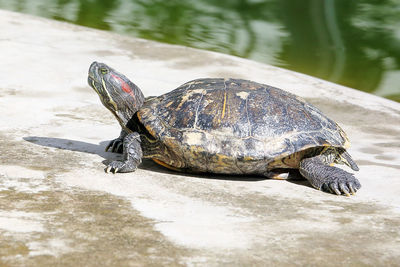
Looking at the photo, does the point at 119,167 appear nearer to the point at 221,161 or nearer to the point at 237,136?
the point at 221,161

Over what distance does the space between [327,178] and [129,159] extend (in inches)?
59.2

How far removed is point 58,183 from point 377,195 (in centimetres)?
233

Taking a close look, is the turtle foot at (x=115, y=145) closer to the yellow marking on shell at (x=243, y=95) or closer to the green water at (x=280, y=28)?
the yellow marking on shell at (x=243, y=95)

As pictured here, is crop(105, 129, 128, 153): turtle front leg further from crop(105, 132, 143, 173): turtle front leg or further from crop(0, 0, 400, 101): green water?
crop(0, 0, 400, 101): green water

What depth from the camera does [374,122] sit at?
7062 mm

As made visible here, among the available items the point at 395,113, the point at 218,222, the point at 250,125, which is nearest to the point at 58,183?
the point at 218,222

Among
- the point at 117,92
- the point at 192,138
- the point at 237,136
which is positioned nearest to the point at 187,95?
the point at 192,138

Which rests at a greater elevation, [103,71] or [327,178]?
[103,71]

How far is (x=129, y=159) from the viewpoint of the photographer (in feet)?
15.1

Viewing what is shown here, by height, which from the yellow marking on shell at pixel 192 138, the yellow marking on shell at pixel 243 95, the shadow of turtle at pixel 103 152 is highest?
the yellow marking on shell at pixel 243 95

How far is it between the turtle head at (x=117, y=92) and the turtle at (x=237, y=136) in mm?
89

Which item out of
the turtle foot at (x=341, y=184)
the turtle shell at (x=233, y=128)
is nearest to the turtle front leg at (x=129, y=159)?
the turtle shell at (x=233, y=128)

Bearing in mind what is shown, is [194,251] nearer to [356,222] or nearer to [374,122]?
[356,222]

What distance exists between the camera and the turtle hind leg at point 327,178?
4.43 metres
